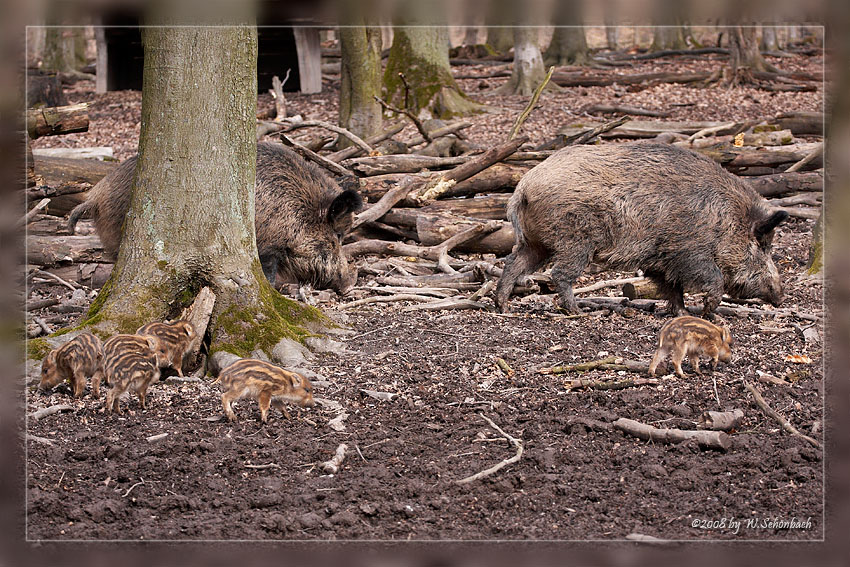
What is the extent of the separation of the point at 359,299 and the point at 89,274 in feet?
9.31

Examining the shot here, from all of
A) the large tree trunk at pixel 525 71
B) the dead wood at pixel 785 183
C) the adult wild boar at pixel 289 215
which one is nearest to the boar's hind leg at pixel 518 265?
the adult wild boar at pixel 289 215

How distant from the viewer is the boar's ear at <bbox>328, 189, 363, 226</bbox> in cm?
761

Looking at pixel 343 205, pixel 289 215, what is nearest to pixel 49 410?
pixel 289 215

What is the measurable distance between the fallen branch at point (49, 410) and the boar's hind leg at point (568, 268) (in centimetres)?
456

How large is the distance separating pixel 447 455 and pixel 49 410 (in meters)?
2.43

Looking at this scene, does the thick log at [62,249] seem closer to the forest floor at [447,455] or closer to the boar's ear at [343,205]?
the forest floor at [447,455]

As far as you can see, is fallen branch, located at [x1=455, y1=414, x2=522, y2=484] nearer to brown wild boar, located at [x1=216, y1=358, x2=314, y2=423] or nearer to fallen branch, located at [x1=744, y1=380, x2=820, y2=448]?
brown wild boar, located at [x1=216, y1=358, x2=314, y2=423]

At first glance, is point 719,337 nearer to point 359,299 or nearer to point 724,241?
point 724,241

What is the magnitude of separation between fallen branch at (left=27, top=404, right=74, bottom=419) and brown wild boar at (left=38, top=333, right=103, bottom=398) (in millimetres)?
166

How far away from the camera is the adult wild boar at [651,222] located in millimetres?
7848

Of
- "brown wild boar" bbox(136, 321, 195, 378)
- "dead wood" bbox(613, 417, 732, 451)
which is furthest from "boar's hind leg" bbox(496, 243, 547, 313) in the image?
"brown wild boar" bbox(136, 321, 195, 378)

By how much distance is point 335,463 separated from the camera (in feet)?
14.3

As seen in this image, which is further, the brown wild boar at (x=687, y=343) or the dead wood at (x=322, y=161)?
the dead wood at (x=322, y=161)

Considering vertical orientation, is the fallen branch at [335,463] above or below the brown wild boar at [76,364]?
below
